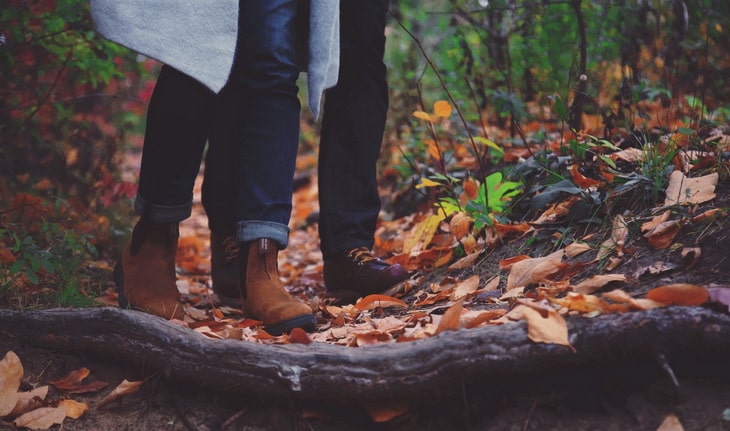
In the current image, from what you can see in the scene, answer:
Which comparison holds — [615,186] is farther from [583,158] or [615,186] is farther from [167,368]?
[167,368]

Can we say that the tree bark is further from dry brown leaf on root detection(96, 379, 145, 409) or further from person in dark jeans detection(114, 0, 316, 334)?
person in dark jeans detection(114, 0, 316, 334)

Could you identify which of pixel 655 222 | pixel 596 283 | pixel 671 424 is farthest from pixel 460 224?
pixel 671 424

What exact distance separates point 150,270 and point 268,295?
41cm

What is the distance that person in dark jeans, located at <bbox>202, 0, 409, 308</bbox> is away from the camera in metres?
2.33

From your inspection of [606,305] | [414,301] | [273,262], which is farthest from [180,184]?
[606,305]

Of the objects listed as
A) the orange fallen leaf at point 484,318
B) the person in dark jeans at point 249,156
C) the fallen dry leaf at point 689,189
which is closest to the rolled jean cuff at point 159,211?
the person in dark jeans at point 249,156

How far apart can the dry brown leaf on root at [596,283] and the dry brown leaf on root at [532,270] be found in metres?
0.22

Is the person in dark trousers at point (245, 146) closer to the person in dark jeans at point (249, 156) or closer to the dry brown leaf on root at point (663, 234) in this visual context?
the person in dark jeans at point (249, 156)

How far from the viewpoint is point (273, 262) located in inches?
73.4

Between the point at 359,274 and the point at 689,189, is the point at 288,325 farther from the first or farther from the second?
the point at 689,189

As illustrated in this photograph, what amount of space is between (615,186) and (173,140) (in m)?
1.37

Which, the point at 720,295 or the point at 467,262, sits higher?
the point at 720,295

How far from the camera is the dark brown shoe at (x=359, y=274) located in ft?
→ 7.64

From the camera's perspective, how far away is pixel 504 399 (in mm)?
1354
